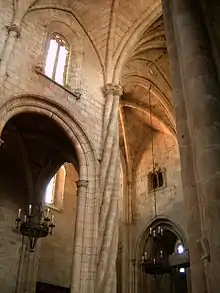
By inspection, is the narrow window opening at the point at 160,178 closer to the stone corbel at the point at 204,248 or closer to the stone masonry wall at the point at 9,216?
the stone masonry wall at the point at 9,216

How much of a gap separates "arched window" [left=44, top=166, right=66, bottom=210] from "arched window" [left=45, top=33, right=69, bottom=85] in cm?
599

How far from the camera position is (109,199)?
34.8 ft

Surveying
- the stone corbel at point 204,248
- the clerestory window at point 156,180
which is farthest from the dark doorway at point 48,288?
the stone corbel at point 204,248

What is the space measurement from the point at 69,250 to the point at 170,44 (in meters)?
12.6

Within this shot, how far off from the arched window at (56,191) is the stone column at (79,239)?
6.42m

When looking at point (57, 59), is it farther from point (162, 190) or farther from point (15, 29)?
point (162, 190)

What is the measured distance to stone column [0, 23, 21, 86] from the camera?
9.82 m

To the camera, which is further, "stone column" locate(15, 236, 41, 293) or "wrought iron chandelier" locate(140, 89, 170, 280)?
"wrought iron chandelier" locate(140, 89, 170, 280)

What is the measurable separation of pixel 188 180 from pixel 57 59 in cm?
864

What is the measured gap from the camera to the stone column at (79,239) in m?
9.34

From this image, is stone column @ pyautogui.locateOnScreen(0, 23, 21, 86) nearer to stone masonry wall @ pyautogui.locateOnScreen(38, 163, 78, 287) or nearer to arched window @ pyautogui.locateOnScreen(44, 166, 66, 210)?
arched window @ pyautogui.locateOnScreen(44, 166, 66, 210)

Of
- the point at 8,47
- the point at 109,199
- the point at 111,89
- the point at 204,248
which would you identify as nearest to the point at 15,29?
the point at 8,47

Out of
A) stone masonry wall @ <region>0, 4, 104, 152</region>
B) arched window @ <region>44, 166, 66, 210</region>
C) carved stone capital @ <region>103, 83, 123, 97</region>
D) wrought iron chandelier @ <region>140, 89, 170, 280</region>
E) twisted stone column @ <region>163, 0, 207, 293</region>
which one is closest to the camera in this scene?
twisted stone column @ <region>163, 0, 207, 293</region>

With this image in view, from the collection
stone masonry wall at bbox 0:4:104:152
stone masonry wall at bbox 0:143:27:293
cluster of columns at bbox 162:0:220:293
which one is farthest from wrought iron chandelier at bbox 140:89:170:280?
cluster of columns at bbox 162:0:220:293
